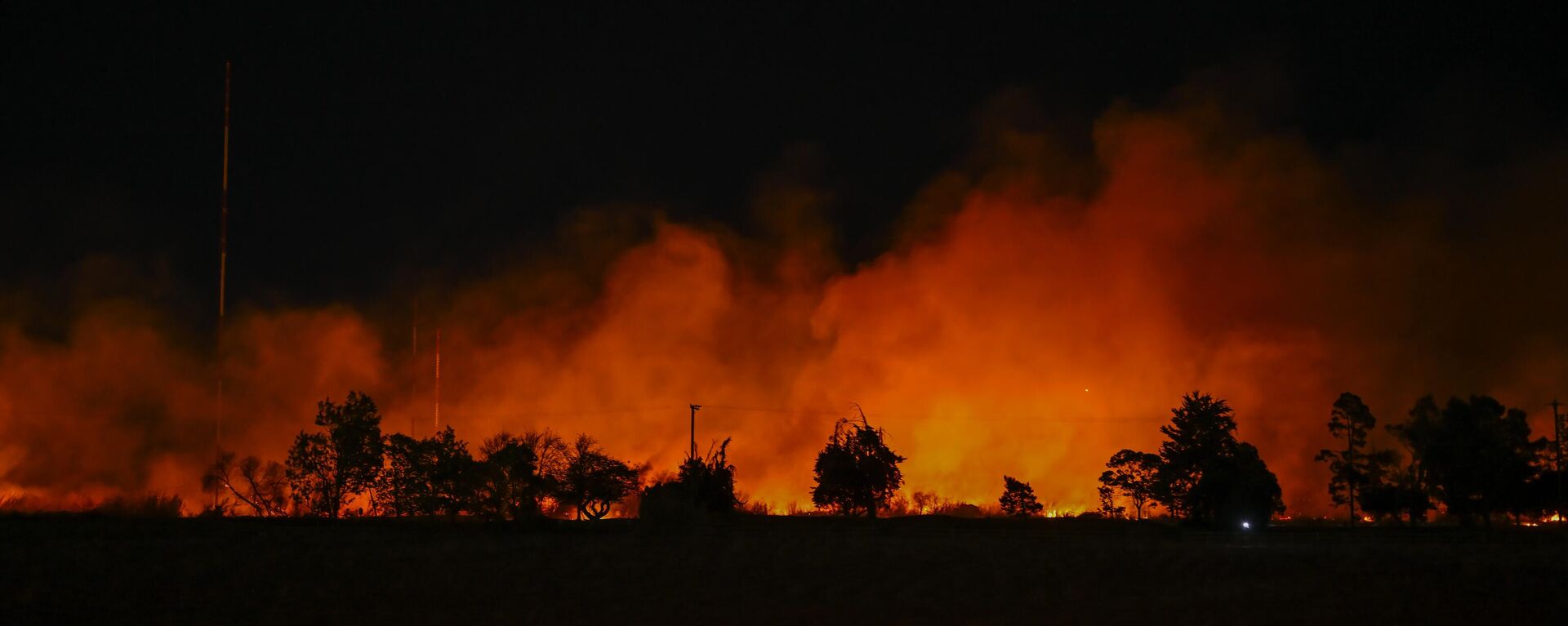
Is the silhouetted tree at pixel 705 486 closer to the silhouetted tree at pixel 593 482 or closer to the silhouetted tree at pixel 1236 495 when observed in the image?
the silhouetted tree at pixel 593 482

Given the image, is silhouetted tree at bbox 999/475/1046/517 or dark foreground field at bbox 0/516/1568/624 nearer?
dark foreground field at bbox 0/516/1568/624

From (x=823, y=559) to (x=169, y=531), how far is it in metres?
26.2

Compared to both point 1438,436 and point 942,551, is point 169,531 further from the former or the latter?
point 1438,436

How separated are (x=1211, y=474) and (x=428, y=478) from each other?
42238 millimetres

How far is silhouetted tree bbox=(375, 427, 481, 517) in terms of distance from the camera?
6431cm

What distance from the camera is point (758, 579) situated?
93.9 ft

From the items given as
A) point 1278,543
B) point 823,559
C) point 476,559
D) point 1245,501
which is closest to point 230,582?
point 476,559

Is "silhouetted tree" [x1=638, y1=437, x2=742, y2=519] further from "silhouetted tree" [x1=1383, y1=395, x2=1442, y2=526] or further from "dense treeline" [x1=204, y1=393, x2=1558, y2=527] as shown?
"silhouetted tree" [x1=1383, y1=395, x2=1442, y2=526]

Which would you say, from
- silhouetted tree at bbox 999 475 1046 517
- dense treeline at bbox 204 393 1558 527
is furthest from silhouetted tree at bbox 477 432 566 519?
silhouetted tree at bbox 999 475 1046 517

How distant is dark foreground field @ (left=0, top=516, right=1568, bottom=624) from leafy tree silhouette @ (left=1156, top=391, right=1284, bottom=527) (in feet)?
34.5

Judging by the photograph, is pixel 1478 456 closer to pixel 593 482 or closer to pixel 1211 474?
pixel 1211 474

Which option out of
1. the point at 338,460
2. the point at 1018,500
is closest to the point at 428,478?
the point at 338,460

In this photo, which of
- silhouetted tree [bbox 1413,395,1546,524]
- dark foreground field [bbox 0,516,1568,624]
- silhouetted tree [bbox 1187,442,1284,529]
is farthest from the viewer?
silhouetted tree [bbox 1413,395,1546,524]

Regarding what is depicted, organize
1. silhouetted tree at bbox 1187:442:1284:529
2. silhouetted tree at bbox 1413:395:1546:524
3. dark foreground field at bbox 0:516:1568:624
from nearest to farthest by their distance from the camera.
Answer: dark foreground field at bbox 0:516:1568:624, silhouetted tree at bbox 1187:442:1284:529, silhouetted tree at bbox 1413:395:1546:524
